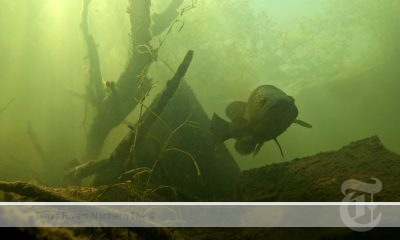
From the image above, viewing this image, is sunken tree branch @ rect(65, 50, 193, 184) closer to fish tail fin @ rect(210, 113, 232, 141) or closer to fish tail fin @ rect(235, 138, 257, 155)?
fish tail fin @ rect(210, 113, 232, 141)

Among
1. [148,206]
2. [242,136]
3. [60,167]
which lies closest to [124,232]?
[148,206]

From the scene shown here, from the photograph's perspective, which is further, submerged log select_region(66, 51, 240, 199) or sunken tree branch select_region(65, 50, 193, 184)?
submerged log select_region(66, 51, 240, 199)

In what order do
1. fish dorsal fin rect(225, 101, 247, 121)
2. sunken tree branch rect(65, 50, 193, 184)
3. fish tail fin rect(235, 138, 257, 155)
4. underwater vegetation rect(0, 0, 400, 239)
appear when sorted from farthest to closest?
1. fish dorsal fin rect(225, 101, 247, 121)
2. fish tail fin rect(235, 138, 257, 155)
3. sunken tree branch rect(65, 50, 193, 184)
4. underwater vegetation rect(0, 0, 400, 239)

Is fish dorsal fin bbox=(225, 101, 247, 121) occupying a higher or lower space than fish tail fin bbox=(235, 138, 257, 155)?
higher

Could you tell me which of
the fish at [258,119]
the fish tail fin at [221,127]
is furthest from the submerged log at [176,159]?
the fish at [258,119]

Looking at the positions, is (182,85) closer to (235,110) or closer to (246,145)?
(235,110)

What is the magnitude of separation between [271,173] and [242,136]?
1611 millimetres

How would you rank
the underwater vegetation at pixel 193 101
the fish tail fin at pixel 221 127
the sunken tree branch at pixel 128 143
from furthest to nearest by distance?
1. the fish tail fin at pixel 221 127
2. the sunken tree branch at pixel 128 143
3. the underwater vegetation at pixel 193 101

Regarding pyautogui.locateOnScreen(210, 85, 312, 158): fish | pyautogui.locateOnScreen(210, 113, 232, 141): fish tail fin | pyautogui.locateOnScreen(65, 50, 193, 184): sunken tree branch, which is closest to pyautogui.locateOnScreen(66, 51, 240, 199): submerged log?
pyautogui.locateOnScreen(65, 50, 193, 184): sunken tree branch

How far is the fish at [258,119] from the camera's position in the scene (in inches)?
180

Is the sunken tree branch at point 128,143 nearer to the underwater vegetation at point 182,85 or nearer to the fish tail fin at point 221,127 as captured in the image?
the underwater vegetation at point 182,85

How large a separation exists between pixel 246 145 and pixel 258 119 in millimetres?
622

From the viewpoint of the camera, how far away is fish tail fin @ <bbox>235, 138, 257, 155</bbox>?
203 inches

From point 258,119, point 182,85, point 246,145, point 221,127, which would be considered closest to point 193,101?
point 182,85
